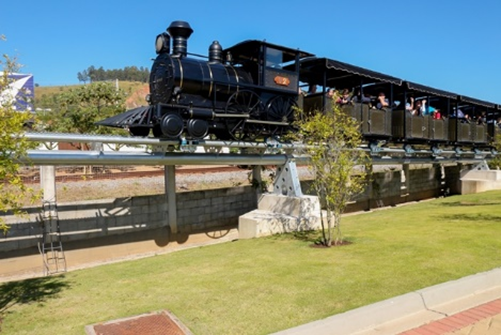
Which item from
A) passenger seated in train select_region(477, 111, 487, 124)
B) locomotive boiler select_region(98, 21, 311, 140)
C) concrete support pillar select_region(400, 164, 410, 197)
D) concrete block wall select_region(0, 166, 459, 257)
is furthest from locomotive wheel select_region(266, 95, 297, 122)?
passenger seated in train select_region(477, 111, 487, 124)

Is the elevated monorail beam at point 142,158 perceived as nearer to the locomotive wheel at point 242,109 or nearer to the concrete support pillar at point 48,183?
the locomotive wheel at point 242,109

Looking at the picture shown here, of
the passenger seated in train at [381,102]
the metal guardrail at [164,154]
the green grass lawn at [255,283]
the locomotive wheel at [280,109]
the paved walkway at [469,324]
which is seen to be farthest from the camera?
the passenger seated in train at [381,102]

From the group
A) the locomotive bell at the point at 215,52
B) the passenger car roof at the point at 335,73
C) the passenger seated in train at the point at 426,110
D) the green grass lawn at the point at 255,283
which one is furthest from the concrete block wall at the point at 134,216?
the passenger seated in train at the point at 426,110

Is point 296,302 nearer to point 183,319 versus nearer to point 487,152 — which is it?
point 183,319

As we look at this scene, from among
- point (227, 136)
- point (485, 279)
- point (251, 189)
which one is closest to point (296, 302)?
point (485, 279)

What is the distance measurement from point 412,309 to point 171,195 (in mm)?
9809

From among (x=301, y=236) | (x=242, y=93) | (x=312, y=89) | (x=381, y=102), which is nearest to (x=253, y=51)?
(x=242, y=93)

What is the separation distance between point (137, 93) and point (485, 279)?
12561 centimetres

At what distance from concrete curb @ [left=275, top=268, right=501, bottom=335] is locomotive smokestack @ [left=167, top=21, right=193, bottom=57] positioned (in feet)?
27.8

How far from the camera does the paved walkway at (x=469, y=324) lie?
15.2ft

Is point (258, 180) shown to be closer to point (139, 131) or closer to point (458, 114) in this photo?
point (139, 131)

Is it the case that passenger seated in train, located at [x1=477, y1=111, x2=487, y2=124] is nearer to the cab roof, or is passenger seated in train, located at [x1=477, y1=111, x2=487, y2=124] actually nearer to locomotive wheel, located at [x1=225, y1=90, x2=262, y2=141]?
the cab roof

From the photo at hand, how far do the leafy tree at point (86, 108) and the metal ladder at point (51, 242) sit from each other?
2222 centimetres

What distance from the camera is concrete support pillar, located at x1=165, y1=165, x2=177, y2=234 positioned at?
44.6 ft
